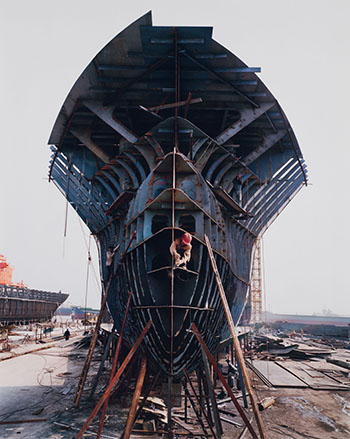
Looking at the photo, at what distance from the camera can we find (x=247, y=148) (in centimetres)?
1616

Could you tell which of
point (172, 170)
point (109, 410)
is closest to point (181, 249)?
point (172, 170)

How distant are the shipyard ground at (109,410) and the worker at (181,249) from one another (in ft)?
14.2

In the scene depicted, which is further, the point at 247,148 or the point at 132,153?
the point at 247,148

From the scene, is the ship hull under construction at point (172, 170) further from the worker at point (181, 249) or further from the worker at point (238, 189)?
the worker at point (181, 249)

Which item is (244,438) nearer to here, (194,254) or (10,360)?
(194,254)

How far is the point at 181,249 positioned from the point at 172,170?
2.51 metres

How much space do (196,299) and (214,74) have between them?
8.10 meters

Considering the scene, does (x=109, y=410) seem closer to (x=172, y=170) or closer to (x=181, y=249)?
(x=181, y=249)

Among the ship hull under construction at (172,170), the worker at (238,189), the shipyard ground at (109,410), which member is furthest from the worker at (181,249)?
the worker at (238,189)

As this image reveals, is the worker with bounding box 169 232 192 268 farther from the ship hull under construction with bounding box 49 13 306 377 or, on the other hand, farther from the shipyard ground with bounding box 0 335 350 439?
the shipyard ground with bounding box 0 335 350 439

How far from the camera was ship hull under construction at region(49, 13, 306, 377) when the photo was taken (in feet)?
27.1

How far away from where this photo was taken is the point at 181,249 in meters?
7.95

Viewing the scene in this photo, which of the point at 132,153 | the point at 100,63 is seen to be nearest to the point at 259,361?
the point at 132,153

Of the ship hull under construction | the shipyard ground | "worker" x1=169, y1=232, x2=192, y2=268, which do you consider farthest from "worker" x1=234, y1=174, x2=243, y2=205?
the shipyard ground
